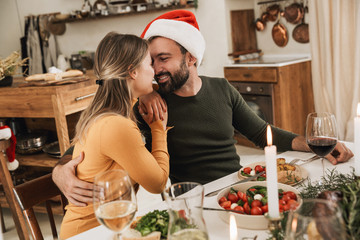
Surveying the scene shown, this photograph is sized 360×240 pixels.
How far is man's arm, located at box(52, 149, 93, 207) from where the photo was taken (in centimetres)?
132

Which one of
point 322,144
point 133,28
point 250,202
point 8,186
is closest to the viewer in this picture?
point 250,202

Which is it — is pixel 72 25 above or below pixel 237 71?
above

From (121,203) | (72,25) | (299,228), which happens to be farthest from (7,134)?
(72,25)

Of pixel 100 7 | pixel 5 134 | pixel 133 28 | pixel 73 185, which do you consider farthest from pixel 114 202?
pixel 100 7

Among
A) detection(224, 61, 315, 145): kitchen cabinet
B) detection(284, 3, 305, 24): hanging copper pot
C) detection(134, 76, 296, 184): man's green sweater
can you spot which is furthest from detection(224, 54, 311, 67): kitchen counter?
detection(134, 76, 296, 184): man's green sweater

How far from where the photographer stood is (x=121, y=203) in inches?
32.7

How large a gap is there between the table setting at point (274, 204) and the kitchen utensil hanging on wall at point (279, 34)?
3.05 metres

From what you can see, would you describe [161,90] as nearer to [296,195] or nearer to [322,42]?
[296,195]

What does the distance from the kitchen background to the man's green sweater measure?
2.58m

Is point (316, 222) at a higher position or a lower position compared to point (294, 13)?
lower

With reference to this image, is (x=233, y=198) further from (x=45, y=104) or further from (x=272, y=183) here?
(x=45, y=104)

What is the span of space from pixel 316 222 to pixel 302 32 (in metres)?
3.97

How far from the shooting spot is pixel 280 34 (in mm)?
4375

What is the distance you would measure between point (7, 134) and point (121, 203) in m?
2.01
